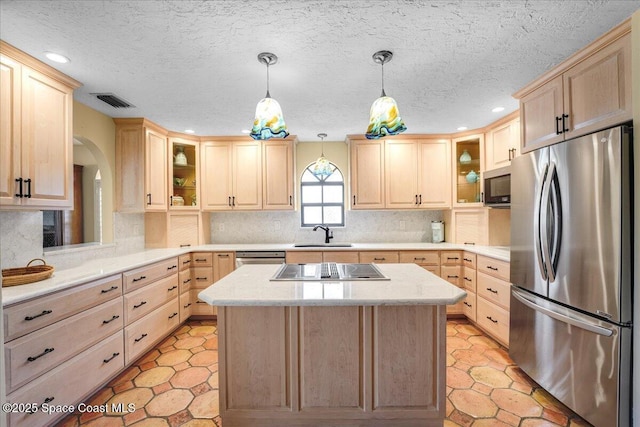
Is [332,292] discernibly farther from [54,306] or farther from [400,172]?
[400,172]

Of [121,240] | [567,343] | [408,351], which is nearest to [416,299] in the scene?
[408,351]

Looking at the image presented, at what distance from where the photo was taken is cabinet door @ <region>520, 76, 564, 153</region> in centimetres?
204

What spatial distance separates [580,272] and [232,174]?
361 centimetres

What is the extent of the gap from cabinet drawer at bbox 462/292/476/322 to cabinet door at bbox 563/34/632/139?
6.44 feet

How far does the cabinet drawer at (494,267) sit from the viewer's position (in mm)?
2664

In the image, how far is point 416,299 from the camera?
1462 mm

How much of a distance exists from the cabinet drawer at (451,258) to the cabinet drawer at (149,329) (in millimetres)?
3169

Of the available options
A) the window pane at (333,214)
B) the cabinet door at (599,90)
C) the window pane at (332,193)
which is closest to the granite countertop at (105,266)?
the window pane at (333,214)

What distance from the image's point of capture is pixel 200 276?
3.50 meters

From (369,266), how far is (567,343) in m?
1.35

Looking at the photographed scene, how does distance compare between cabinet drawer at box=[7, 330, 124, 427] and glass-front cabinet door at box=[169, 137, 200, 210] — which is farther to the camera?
glass-front cabinet door at box=[169, 137, 200, 210]

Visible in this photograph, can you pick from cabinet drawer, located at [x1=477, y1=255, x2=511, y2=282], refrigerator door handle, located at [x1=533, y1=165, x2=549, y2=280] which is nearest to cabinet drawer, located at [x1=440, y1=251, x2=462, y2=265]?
cabinet drawer, located at [x1=477, y1=255, x2=511, y2=282]

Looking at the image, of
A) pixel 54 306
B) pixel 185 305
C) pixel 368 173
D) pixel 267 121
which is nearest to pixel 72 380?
pixel 54 306

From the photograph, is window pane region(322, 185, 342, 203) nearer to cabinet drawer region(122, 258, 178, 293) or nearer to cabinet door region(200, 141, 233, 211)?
cabinet door region(200, 141, 233, 211)
